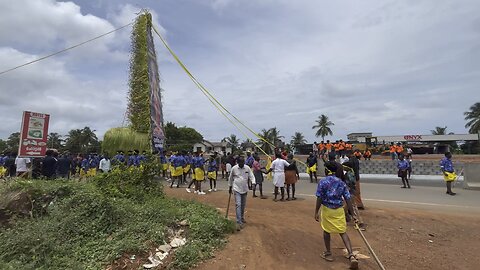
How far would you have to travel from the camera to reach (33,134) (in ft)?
34.2

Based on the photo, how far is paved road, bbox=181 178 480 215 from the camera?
36.8 ft

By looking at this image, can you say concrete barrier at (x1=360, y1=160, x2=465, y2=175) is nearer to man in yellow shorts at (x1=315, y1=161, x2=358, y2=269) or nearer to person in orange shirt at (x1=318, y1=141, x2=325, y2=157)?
person in orange shirt at (x1=318, y1=141, x2=325, y2=157)

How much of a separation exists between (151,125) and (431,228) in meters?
8.45

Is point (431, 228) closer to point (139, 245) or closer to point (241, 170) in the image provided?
point (241, 170)

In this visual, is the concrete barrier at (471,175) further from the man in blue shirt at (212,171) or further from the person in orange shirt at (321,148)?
the person in orange shirt at (321,148)

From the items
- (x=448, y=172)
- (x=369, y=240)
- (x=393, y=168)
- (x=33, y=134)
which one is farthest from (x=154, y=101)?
(x=393, y=168)

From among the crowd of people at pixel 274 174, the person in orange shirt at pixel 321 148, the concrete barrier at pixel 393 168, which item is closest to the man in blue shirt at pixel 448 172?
the crowd of people at pixel 274 174

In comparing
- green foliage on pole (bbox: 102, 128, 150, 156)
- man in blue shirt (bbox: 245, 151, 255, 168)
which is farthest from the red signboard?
man in blue shirt (bbox: 245, 151, 255, 168)

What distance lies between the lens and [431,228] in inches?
352

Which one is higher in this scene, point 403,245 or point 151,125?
point 151,125

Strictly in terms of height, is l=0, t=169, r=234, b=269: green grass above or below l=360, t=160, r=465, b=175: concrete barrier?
below

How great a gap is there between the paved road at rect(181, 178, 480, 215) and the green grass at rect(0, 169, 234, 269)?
620 centimetres

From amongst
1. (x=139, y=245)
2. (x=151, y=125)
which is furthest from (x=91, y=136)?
(x=139, y=245)

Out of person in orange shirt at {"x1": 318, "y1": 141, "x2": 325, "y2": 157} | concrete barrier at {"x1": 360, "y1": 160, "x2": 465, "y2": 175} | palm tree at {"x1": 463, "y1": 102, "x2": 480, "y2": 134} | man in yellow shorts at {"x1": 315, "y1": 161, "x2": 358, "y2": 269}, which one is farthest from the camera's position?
palm tree at {"x1": 463, "y1": 102, "x2": 480, "y2": 134}
